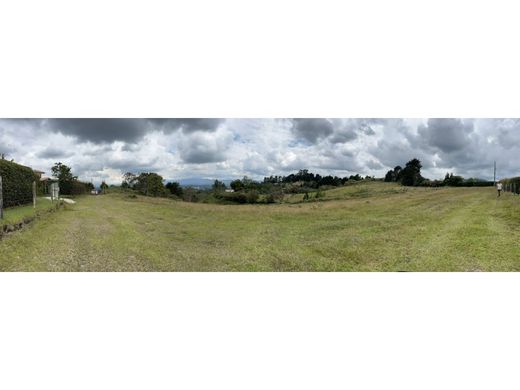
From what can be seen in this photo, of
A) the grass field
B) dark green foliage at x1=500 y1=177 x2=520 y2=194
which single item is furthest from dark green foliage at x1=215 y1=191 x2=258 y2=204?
dark green foliage at x1=500 y1=177 x2=520 y2=194

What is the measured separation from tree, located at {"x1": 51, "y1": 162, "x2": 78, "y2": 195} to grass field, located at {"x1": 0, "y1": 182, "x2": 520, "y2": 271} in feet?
1.06

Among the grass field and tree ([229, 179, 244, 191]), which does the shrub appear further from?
tree ([229, 179, 244, 191])

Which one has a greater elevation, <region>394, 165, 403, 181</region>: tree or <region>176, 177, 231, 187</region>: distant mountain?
<region>394, 165, 403, 181</region>: tree

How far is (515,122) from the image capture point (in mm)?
5613

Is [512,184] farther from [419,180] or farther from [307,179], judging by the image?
[307,179]

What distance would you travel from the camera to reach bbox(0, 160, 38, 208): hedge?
5535 millimetres

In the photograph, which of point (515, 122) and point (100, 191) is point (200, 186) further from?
point (515, 122)

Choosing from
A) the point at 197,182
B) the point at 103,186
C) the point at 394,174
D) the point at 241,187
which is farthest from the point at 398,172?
the point at 103,186

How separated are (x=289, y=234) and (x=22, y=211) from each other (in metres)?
4.33

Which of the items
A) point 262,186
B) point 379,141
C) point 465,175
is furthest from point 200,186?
point 465,175

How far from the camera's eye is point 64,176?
5.91 meters

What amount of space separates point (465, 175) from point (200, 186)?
4.51m

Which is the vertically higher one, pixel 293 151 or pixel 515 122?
pixel 515 122

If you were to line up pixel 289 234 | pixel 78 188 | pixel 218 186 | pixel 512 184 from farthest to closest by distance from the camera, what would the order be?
pixel 218 186
pixel 78 188
pixel 289 234
pixel 512 184
